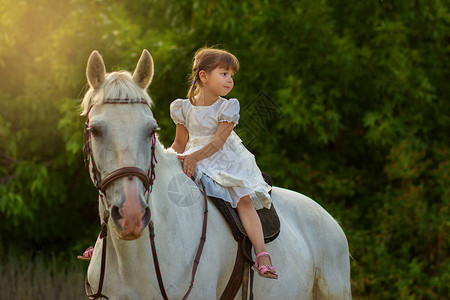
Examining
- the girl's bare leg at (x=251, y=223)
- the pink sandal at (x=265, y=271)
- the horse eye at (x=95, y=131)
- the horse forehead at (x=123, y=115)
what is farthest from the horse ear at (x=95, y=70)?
the pink sandal at (x=265, y=271)

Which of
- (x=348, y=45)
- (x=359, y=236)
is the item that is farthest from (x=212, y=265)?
(x=348, y=45)

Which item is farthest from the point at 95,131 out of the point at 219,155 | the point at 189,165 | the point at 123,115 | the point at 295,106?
the point at 295,106

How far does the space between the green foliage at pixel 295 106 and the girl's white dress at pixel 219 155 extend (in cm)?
424

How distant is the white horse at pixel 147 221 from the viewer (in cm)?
248

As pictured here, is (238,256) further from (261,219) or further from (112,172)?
(112,172)

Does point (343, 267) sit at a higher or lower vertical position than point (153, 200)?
lower

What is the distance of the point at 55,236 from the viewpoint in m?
9.79

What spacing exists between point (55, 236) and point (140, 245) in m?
7.55

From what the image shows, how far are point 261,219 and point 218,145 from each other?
2.05ft

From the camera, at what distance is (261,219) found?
3.51 m

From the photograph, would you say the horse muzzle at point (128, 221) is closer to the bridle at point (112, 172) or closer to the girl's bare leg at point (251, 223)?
the bridle at point (112, 172)

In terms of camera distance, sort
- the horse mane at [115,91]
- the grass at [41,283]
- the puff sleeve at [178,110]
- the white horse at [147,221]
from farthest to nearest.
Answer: the grass at [41,283] < the puff sleeve at [178,110] < the horse mane at [115,91] < the white horse at [147,221]

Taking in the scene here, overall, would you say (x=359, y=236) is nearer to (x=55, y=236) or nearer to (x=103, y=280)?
(x=55, y=236)

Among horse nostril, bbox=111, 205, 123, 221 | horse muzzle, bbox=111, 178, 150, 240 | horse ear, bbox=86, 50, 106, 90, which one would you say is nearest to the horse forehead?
horse ear, bbox=86, 50, 106, 90
